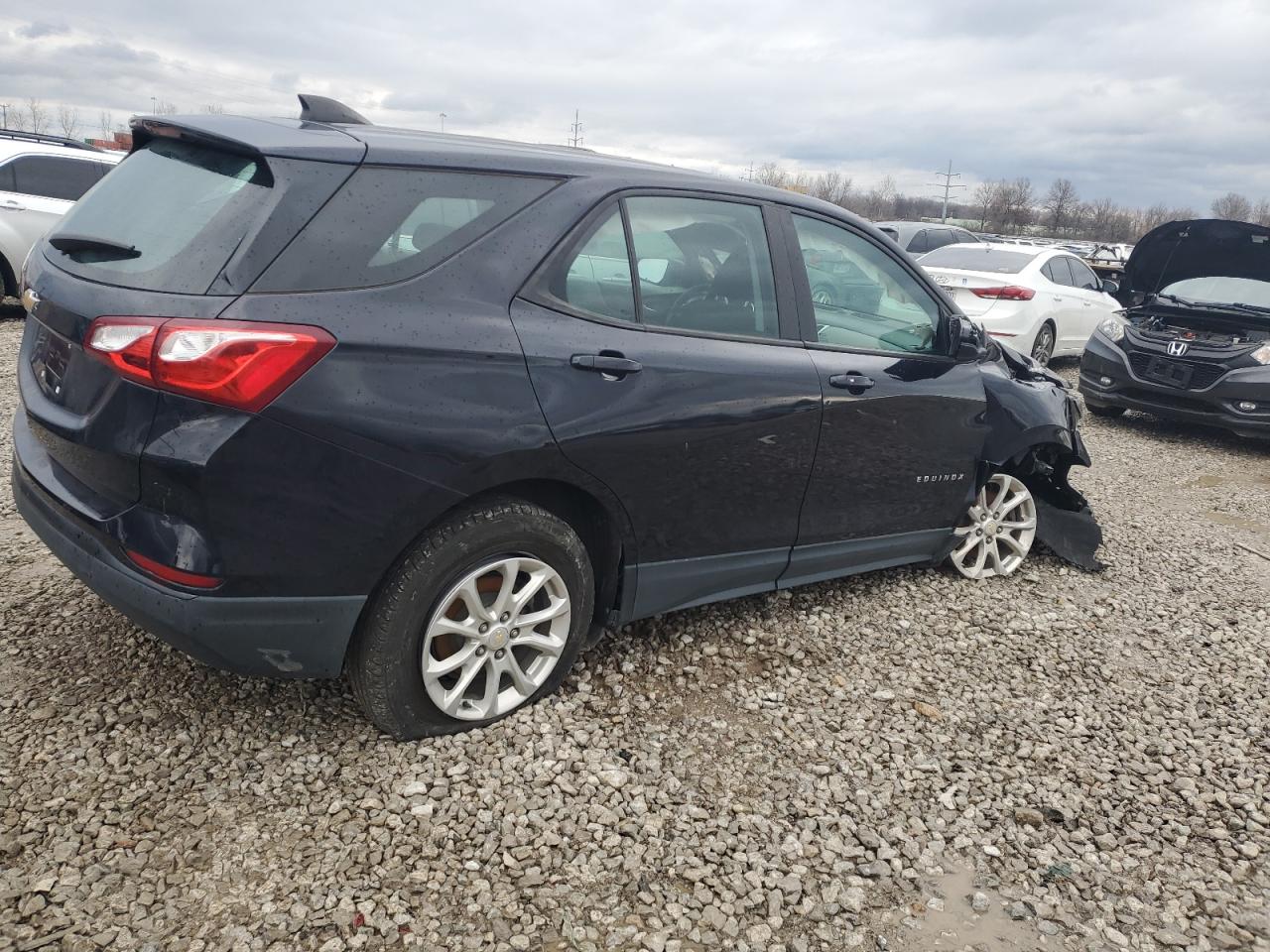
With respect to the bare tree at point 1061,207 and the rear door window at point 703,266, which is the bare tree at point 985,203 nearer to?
the bare tree at point 1061,207

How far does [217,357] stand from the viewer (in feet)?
7.16

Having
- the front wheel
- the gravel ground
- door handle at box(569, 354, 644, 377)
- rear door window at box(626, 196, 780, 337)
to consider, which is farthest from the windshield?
door handle at box(569, 354, 644, 377)

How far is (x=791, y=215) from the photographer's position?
11.3ft

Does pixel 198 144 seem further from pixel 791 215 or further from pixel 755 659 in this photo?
pixel 755 659

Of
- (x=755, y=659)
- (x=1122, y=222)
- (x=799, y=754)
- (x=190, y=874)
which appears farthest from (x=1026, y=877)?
(x=1122, y=222)

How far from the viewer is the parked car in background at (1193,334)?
799 cm

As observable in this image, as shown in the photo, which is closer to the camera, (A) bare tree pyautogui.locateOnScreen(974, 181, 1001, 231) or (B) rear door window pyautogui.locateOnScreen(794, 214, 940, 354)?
(B) rear door window pyautogui.locateOnScreen(794, 214, 940, 354)

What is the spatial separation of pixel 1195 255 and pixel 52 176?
1207 cm

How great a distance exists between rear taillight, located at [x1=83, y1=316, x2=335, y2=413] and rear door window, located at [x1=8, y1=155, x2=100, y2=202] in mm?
9389

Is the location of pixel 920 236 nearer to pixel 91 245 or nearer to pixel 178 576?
A: pixel 91 245

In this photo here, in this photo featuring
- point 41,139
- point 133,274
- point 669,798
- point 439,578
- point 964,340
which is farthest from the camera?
point 41,139

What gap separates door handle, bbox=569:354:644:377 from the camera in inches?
106

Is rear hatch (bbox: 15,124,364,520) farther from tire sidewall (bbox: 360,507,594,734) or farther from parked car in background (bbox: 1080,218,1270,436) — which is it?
parked car in background (bbox: 1080,218,1270,436)

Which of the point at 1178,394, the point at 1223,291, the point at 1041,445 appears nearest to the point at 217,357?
the point at 1041,445
